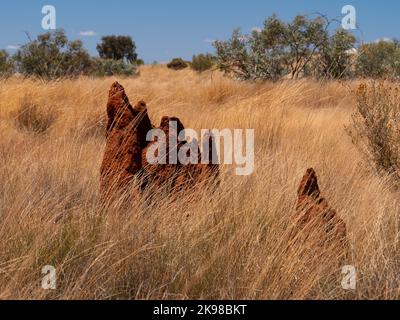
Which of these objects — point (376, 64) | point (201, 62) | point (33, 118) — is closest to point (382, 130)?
point (33, 118)

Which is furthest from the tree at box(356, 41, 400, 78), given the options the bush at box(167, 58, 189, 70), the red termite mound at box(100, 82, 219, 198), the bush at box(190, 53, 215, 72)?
the bush at box(167, 58, 189, 70)

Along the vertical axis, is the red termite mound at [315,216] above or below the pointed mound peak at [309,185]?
below

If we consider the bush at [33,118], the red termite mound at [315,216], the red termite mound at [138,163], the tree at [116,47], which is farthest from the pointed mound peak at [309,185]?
the tree at [116,47]

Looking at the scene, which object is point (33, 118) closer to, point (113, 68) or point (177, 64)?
point (113, 68)

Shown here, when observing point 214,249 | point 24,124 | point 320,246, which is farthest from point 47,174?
point 24,124

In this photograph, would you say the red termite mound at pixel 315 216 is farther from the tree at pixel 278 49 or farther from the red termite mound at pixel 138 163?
the tree at pixel 278 49

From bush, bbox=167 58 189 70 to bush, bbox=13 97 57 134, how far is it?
1537 inches

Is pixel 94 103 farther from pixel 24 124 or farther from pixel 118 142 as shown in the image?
pixel 118 142

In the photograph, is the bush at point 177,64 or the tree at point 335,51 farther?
the bush at point 177,64

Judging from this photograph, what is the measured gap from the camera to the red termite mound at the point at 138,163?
476 centimetres

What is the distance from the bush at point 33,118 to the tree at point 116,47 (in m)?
38.2

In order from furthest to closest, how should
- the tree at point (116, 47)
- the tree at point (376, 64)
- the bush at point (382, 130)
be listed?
1. the tree at point (116, 47)
2. the tree at point (376, 64)
3. the bush at point (382, 130)

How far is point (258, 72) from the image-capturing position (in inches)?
669
